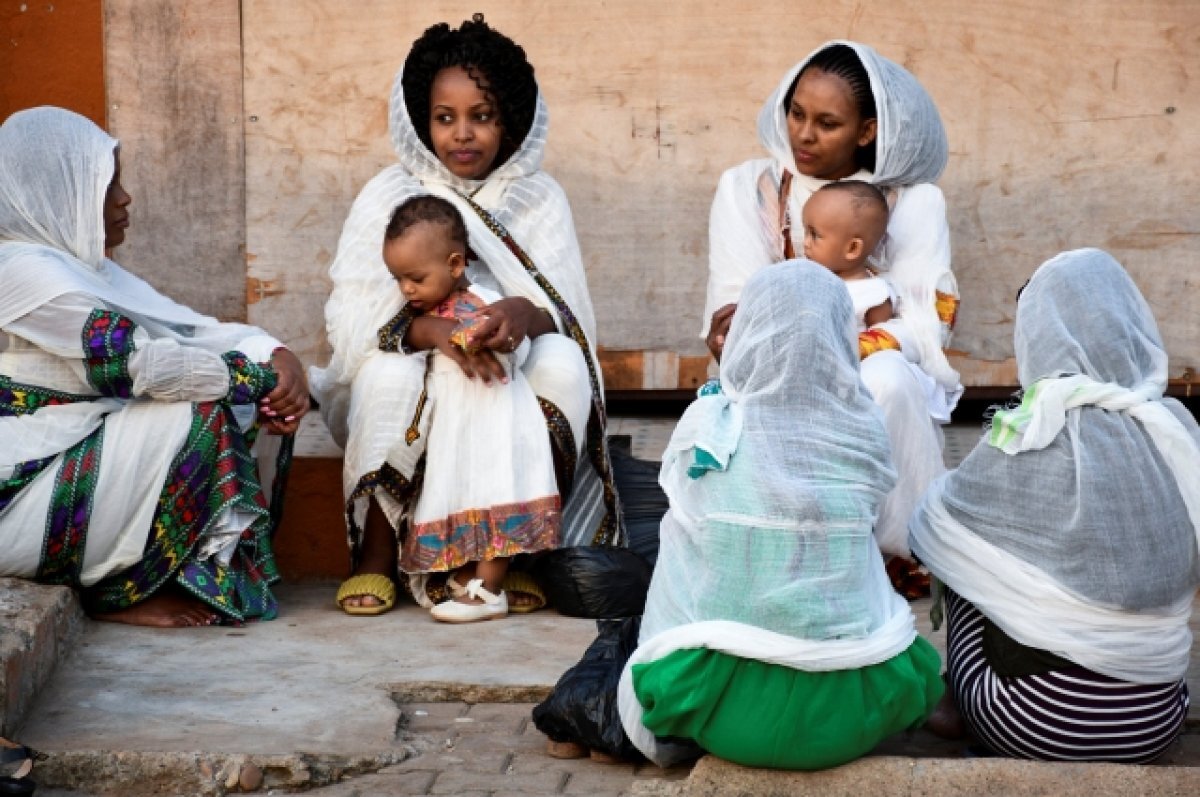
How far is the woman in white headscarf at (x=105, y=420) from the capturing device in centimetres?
486

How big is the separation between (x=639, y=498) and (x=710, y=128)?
163 centimetres

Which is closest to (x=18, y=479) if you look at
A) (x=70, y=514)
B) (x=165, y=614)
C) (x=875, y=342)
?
(x=70, y=514)

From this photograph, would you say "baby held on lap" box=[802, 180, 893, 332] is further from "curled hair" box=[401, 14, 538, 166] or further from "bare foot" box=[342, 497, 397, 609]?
"bare foot" box=[342, 497, 397, 609]

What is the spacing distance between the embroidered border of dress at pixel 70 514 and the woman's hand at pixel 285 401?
1.65 feet

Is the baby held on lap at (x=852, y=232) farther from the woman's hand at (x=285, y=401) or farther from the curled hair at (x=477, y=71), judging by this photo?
the woman's hand at (x=285, y=401)

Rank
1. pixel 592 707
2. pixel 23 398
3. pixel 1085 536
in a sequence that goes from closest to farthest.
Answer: pixel 1085 536, pixel 592 707, pixel 23 398

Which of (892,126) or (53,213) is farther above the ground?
(892,126)

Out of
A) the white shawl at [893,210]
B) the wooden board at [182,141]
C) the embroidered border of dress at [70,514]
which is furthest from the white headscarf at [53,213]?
the white shawl at [893,210]

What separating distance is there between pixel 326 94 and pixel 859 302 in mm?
2449

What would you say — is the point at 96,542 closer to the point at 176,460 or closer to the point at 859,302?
the point at 176,460

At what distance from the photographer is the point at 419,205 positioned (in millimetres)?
5230

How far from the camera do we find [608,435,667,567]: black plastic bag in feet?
18.7

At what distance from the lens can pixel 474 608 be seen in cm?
517

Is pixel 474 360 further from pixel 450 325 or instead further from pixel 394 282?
pixel 394 282
